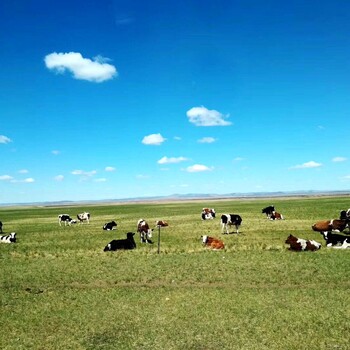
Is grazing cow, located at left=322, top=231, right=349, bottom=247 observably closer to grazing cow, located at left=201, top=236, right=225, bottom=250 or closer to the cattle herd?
the cattle herd

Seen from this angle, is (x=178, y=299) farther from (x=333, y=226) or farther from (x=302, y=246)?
(x=333, y=226)

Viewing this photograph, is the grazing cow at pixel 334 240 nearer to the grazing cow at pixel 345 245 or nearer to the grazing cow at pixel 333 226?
the grazing cow at pixel 345 245

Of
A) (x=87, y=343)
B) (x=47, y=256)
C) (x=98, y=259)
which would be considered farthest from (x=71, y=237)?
(x=87, y=343)

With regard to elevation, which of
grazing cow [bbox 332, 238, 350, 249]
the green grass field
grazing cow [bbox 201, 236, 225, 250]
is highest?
grazing cow [bbox 201, 236, 225, 250]

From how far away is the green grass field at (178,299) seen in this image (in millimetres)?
10797

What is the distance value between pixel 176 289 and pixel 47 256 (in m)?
11.4

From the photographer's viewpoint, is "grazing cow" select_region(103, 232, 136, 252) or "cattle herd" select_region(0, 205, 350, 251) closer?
"cattle herd" select_region(0, 205, 350, 251)

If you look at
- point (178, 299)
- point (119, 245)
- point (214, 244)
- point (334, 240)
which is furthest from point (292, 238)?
point (178, 299)

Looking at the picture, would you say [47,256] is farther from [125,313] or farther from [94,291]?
[125,313]

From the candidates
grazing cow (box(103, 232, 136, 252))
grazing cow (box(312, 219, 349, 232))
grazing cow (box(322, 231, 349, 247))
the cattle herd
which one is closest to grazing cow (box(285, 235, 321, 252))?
the cattle herd

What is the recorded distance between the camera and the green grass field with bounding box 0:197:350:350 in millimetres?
10797

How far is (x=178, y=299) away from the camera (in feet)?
47.1

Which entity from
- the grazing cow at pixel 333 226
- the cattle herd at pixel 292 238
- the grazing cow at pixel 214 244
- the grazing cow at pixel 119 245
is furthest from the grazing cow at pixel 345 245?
the grazing cow at pixel 119 245

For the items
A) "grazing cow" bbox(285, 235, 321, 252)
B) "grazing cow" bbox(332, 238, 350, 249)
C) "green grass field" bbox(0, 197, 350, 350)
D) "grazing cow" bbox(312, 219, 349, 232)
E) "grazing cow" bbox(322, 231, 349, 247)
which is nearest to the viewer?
"green grass field" bbox(0, 197, 350, 350)
